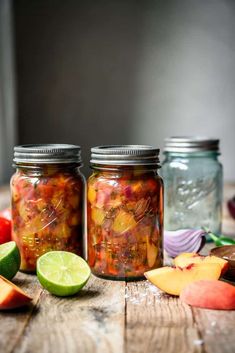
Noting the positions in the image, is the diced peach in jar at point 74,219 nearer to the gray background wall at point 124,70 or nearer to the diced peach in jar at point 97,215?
the diced peach in jar at point 97,215

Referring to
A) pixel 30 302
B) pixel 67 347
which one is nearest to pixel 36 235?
pixel 30 302

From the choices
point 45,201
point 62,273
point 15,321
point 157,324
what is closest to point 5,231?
point 45,201

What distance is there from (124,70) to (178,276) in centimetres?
277

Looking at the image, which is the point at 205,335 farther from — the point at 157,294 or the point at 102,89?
the point at 102,89

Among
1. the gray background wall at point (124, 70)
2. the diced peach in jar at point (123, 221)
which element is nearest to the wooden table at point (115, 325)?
the diced peach in jar at point (123, 221)

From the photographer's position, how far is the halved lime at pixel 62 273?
1.09 metres

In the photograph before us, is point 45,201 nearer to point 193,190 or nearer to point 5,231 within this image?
point 5,231

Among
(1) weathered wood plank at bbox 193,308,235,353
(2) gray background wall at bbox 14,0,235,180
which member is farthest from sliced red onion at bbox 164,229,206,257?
(2) gray background wall at bbox 14,0,235,180

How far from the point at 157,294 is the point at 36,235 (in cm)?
31

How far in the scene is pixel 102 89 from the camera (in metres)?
3.76

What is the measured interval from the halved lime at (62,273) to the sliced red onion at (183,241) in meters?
0.35

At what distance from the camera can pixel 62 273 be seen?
1108 millimetres

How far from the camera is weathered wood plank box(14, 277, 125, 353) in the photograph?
86 centimetres

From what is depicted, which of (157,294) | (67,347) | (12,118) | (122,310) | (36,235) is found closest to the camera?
(67,347)
